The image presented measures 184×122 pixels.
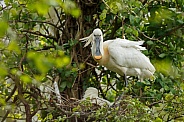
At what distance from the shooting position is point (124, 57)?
2.69 metres

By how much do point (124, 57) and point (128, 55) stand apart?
0.08 ft

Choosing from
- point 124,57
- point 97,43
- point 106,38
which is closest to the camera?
point 97,43

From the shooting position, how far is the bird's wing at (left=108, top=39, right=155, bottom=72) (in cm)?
264

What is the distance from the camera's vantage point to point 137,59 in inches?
106

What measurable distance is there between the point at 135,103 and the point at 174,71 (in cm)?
76

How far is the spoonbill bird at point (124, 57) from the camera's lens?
8.65 feet

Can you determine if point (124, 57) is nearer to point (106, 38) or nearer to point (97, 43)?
point (97, 43)

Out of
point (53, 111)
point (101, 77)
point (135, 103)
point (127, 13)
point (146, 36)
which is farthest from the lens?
point (101, 77)

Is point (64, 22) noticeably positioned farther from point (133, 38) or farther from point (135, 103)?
point (135, 103)

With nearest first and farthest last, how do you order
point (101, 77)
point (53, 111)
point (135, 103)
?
1. point (135, 103)
2. point (53, 111)
3. point (101, 77)

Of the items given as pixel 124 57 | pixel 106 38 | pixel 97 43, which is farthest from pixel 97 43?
pixel 106 38

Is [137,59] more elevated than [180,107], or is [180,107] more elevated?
[137,59]

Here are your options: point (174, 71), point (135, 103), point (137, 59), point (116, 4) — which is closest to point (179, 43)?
point (174, 71)

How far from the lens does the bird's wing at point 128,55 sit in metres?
2.64
